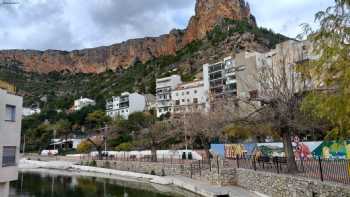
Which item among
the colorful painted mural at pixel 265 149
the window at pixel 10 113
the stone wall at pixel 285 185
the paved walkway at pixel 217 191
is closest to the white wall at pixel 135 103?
the colorful painted mural at pixel 265 149

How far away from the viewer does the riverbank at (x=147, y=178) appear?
23062mm

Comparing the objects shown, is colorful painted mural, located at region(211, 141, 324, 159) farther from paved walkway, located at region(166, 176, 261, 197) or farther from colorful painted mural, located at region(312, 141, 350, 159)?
paved walkway, located at region(166, 176, 261, 197)

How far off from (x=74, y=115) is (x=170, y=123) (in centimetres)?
5805

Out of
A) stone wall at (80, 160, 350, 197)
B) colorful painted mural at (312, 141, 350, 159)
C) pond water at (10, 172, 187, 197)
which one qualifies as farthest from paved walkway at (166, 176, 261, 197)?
colorful painted mural at (312, 141, 350, 159)

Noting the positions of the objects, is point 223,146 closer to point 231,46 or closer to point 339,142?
point 339,142

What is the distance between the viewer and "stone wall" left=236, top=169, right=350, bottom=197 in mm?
13634

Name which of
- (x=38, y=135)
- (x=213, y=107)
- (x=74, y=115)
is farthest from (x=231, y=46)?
(x=213, y=107)

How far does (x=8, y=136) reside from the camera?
19.9 m

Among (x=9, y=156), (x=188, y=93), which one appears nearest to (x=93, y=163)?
(x=9, y=156)

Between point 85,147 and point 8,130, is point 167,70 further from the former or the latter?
point 8,130

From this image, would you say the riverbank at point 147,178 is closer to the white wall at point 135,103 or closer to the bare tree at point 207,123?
the bare tree at point 207,123

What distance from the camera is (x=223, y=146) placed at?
132 feet

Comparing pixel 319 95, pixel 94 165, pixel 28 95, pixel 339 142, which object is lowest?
pixel 94 165

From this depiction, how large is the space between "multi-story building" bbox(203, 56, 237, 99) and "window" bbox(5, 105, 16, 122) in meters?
57.7
